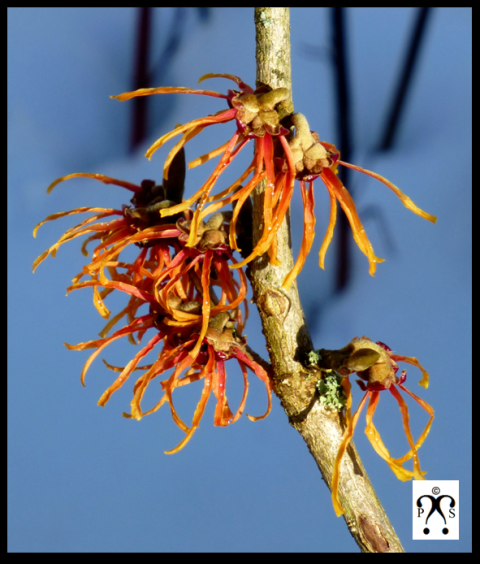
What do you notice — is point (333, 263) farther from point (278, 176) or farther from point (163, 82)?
point (278, 176)

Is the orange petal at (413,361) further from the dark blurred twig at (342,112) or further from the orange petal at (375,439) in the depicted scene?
the dark blurred twig at (342,112)

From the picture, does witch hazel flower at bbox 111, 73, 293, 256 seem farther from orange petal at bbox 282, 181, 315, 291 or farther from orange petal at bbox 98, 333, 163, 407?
orange petal at bbox 98, 333, 163, 407

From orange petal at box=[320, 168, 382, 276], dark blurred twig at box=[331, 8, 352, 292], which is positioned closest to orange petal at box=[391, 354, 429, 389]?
orange petal at box=[320, 168, 382, 276]

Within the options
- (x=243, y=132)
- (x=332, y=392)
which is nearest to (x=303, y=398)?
(x=332, y=392)

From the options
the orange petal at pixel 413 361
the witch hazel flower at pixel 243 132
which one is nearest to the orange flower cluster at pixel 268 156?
the witch hazel flower at pixel 243 132

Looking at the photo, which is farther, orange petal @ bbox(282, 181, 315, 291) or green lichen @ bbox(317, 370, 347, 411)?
green lichen @ bbox(317, 370, 347, 411)

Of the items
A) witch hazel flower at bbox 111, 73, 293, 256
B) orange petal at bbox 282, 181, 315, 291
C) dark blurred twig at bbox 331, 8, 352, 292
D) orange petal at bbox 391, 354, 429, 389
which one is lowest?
orange petal at bbox 391, 354, 429, 389

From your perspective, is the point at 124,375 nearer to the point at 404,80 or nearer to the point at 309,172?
the point at 309,172
